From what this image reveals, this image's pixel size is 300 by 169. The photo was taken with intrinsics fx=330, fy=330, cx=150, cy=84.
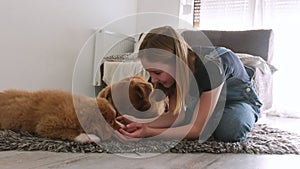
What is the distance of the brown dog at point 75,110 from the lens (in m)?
1.21

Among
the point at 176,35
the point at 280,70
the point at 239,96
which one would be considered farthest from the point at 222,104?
the point at 280,70

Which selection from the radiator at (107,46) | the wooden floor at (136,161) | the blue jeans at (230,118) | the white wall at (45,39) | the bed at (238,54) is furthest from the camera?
the radiator at (107,46)

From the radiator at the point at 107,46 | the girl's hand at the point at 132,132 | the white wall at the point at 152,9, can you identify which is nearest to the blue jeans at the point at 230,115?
the girl's hand at the point at 132,132

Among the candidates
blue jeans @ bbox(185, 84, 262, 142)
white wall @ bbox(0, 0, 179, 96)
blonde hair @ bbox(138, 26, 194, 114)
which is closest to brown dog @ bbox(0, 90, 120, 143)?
blonde hair @ bbox(138, 26, 194, 114)

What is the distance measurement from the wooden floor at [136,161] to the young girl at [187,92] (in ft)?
0.48

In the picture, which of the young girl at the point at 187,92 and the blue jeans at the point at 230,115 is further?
the blue jeans at the point at 230,115

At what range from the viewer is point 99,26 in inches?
130

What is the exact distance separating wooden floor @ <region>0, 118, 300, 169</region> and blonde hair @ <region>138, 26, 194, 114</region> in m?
0.28

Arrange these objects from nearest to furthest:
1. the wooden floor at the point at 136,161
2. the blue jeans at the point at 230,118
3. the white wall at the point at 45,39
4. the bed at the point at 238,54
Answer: the wooden floor at the point at 136,161, the blue jeans at the point at 230,118, the white wall at the point at 45,39, the bed at the point at 238,54

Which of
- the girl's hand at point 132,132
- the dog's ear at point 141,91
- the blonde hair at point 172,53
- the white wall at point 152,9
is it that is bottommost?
the girl's hand at point 132,132

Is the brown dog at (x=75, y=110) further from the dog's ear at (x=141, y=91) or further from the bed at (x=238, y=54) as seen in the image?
the bed at (x=238, y=54)

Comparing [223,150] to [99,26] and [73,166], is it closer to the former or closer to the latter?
[73,166]

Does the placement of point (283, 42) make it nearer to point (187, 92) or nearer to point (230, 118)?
point (230, 118)

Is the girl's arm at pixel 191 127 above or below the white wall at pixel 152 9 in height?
below
